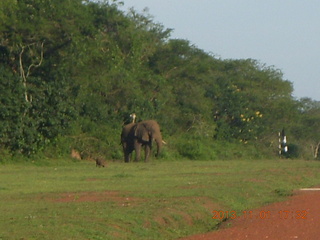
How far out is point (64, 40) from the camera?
28359 mm

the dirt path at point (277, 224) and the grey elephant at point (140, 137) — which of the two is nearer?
the dirt path at point (277, 224)

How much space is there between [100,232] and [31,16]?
18.0 metres

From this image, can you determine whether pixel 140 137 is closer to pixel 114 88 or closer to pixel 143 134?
pixel 143 134

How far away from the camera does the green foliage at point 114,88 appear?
91.2 feet

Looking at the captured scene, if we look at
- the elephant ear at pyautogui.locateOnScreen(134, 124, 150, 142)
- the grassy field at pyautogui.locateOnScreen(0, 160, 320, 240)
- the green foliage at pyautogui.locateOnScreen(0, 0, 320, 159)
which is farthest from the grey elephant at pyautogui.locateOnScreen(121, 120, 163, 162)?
the grassy field at pyautogui.locateOnScreen(0, 160, 320, 240)

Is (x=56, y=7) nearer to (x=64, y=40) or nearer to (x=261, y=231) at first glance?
(x=64, y=40)
